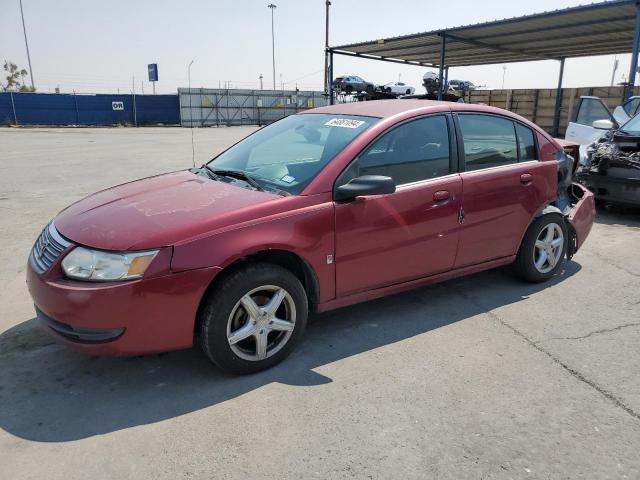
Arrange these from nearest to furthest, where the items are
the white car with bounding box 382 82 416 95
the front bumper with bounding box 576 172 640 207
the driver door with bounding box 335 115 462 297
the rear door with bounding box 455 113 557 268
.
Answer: the driver door with bounding box 335 115 462 297, the rear door with bounding box 455 113 557 268, the front bumper with bounding box 576 172 640 207, the white car with bounding box 382 82 416 95

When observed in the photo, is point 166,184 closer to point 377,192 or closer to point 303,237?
point 303,237

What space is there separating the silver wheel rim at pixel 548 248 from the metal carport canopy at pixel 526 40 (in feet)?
31.1

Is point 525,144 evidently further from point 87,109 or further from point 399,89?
point 87,109

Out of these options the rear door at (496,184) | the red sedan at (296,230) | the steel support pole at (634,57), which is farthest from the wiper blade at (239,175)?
the steel support pole at (634,57)

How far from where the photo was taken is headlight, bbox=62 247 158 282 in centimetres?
267

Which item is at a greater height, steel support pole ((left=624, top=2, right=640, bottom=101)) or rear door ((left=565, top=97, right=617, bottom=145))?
steel support pole ((left=624, top=2, right=640, bottom=101))

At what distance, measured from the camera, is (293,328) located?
3164mm

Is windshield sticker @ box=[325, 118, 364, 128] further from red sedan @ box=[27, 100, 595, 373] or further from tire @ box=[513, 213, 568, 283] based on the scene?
tire @ box=[513, 213, 568, 283]

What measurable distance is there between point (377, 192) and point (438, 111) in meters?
1.16

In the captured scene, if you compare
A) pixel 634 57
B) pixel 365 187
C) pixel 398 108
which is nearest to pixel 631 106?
pixel 634 57

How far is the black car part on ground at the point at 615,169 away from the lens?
6.79m

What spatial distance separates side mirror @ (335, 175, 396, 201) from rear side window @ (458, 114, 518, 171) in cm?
104

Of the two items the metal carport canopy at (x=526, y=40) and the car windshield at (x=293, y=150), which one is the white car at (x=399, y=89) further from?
the car windshield at (x=293, y=150)

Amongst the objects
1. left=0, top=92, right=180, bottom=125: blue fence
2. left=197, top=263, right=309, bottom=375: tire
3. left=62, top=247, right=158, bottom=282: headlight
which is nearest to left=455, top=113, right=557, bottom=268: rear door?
left=197, top=263, right=309, bottom=375: tire
